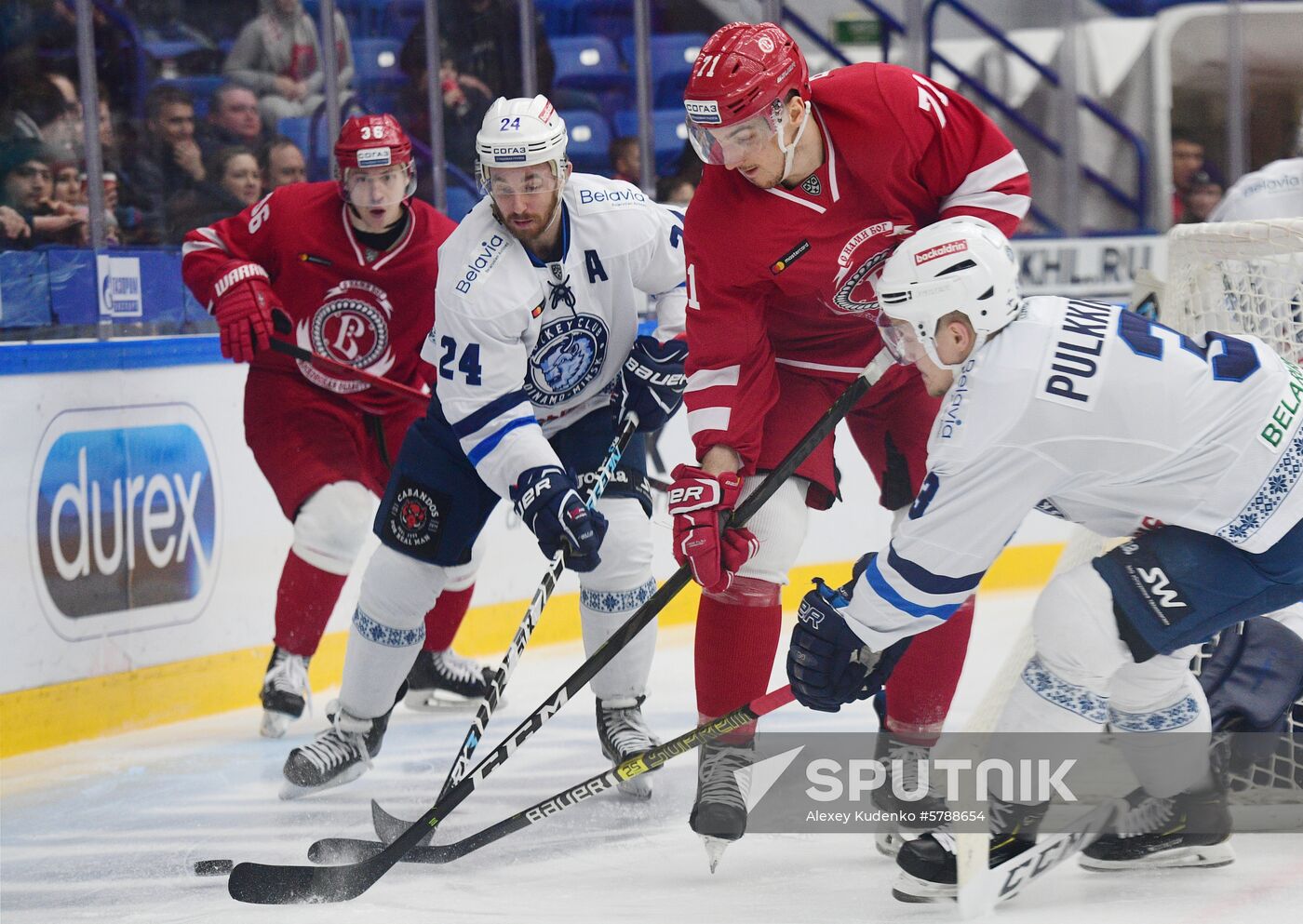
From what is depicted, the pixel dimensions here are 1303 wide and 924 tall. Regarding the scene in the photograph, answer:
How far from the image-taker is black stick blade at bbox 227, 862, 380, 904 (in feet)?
7.99

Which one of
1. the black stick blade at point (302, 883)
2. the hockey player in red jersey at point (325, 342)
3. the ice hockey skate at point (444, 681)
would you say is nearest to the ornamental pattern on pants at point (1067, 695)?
the black stick blade at point (302, 883)

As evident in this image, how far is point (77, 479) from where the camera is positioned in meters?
3.58

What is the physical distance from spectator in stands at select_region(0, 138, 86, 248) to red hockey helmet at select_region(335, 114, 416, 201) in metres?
0.81

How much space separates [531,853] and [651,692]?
122 centimetres

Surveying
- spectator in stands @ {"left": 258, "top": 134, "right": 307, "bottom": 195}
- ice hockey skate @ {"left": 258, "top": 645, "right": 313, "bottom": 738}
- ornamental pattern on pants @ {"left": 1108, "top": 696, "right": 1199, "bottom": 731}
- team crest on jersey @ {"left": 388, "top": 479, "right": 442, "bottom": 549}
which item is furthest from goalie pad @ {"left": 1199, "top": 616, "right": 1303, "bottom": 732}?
spectator in stands @ {"left": 258, "top": 134, "right": 307, "bottom": 195}

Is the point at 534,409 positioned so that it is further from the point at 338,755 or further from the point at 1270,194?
the point at 1270,194

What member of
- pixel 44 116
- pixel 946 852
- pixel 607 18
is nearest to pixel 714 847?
pixel 946 852

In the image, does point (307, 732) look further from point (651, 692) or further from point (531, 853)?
point (531, 853)

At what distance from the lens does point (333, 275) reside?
11.8 feet

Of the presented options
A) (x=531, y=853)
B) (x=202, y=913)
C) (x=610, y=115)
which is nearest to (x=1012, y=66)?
(x=610, y=115)

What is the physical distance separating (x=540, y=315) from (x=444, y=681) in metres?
1.33

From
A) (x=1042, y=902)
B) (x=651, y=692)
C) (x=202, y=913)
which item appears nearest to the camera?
(x=1042, y=902)

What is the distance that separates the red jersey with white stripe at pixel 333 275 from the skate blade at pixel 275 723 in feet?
2.36

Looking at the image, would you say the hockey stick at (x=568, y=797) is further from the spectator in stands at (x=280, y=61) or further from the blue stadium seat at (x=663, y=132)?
the blue stadium seat at (x=663, y=132)
